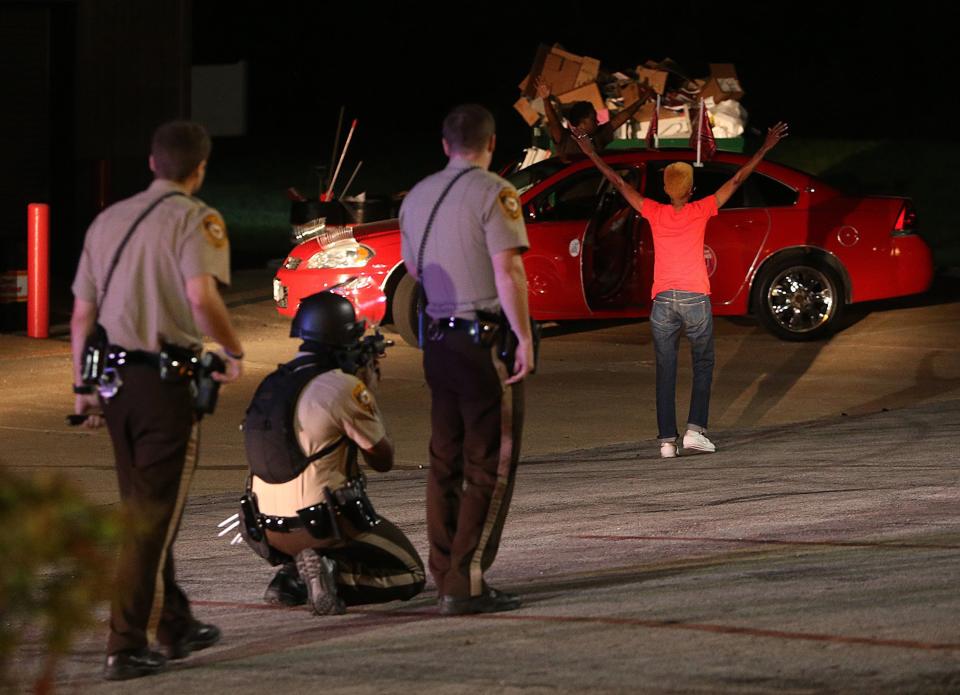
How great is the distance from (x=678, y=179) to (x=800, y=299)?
17.5 ft

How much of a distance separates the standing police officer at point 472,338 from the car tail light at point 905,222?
977 centimetres

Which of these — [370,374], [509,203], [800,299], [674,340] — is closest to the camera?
[509,203]

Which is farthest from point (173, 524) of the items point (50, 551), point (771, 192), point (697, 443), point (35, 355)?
point (771, 192)

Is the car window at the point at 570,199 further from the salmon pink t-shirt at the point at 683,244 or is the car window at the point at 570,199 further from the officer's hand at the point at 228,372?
the officer's hand at the point at 228,372

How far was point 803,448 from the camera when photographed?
1084 cm

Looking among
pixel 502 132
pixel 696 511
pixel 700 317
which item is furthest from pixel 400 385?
pixel 502 132

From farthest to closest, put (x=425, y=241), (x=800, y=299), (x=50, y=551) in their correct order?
(x=800, y=299), (x=425, y=241), (x=50, y=551)

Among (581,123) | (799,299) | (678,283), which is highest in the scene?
(581,123)

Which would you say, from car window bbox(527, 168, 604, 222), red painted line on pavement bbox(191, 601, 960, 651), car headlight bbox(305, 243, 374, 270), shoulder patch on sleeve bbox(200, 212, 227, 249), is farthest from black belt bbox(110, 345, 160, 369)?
car window bbox(527, 168, 604, 222)

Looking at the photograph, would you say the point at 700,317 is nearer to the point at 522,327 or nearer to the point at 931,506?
the point at 931,506

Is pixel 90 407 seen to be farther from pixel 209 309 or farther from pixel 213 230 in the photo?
pixel 213 230

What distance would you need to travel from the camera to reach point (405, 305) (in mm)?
15109

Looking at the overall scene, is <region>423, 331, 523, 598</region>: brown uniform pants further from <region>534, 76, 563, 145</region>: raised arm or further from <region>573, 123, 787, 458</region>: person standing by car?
<region>534, 76, 563, 145</region>: raised arm

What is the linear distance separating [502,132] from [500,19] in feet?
29.8
